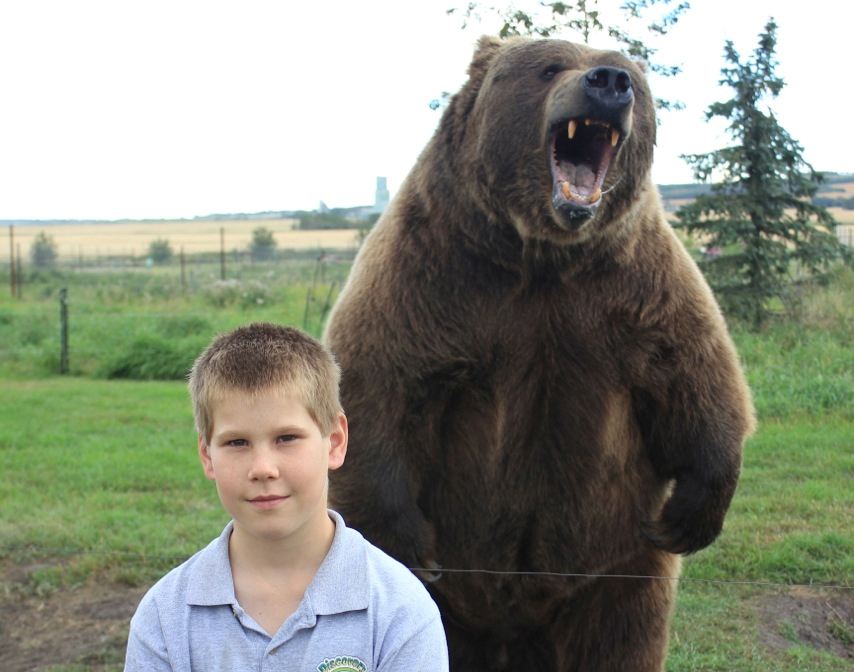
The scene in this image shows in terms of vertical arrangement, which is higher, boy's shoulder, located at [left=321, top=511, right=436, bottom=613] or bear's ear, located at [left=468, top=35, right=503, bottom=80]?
bear's ear, located at [left=468, top=35, right=503, bottom=80]

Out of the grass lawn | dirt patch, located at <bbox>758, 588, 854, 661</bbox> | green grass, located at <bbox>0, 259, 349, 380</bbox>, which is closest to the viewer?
dirt patch, located at <bbox>758, 588, 854, 661</bbox>

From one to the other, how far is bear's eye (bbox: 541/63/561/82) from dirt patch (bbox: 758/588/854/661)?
2.24 m

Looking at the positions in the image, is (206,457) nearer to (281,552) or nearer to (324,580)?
(281,552)

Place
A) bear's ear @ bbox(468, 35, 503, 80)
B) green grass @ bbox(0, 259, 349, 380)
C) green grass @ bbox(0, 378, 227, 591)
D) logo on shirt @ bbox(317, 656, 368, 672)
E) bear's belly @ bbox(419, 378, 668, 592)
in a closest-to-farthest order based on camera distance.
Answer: logo on shirt @ bbox(317, 656, 368, 672)
bear's belly @ bbox(419, 378, 668, 592)
bear's ear @ bbox(468, 35, 503, 80)
green grass @ bbox(0, 378, 227, 591)
green grass @ bbox(0, 259, 349, 380)

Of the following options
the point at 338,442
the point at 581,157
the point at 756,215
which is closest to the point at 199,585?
the point at 338,442

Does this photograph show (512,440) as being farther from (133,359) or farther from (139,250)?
(139,250)

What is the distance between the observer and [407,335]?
10.3 ft

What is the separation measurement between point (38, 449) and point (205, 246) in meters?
47.3

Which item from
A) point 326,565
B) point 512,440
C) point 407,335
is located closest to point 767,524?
point 512,440

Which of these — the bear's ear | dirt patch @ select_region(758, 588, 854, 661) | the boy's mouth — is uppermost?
the bear's ear

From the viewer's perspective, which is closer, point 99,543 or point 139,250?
Answer: point 99,543

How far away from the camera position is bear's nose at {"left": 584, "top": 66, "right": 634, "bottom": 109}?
2910 mm

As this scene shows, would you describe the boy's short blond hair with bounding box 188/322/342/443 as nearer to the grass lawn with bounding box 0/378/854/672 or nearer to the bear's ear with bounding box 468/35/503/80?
the bear's ear with bounding box 468/35/503/80

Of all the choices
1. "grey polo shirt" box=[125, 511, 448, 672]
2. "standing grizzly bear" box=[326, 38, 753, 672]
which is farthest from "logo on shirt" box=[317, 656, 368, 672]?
"standing grizzly bear" box=[326, 38, 753, 672]
